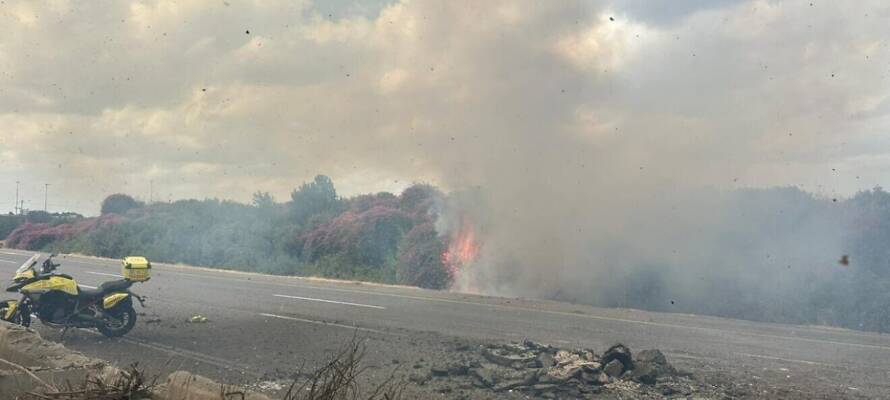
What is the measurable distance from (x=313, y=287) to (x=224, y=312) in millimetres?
7852

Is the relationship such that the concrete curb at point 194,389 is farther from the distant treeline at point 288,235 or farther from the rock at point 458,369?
the distant treeline at point 288,235

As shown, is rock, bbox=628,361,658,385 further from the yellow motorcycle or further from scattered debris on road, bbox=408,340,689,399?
the yellow motorcycle

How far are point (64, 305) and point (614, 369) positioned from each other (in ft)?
27.6

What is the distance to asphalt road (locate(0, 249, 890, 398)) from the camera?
363 inches

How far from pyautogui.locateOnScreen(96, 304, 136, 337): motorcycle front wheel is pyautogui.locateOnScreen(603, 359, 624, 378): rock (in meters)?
7.51

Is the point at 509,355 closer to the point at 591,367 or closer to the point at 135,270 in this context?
the point at 591,367

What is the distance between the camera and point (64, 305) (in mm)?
10352

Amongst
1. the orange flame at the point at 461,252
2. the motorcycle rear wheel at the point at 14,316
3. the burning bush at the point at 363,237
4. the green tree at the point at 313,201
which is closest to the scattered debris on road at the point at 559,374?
the motorcycle rear wheel at the point at 14,316

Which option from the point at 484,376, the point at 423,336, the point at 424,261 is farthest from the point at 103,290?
the point at 424,261

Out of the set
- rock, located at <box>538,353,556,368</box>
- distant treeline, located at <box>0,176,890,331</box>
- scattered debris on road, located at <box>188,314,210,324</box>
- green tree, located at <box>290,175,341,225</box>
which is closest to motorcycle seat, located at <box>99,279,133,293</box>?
scattered debris on road, located at <box>188,314,210,324</box>

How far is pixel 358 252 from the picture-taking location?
99.7 ft

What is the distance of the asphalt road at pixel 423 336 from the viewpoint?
9.22 metres

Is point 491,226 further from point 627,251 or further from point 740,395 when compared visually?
point 740,395

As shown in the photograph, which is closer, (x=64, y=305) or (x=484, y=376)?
(x=484, y=376)
